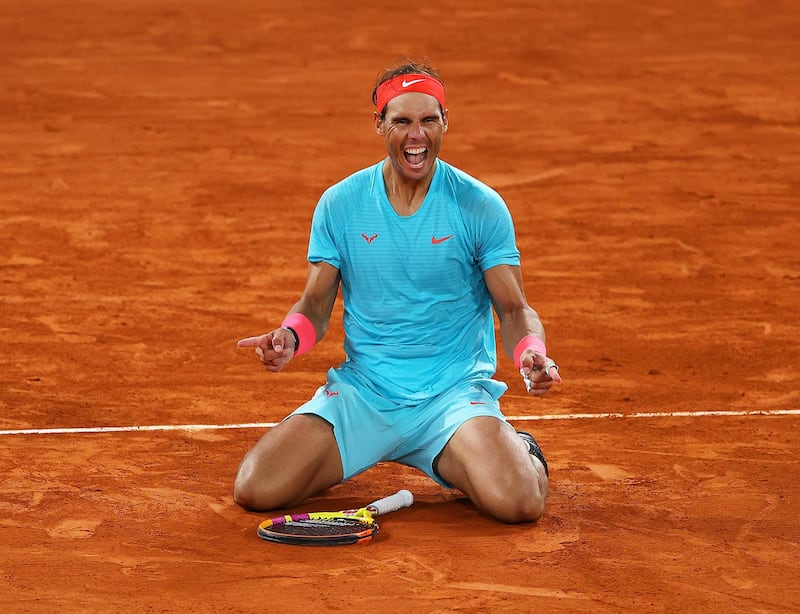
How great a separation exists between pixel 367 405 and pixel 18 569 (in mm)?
1496

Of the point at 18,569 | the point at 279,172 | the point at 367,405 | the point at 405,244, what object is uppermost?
the point at 279,172

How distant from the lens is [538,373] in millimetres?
5152

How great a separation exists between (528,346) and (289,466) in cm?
103

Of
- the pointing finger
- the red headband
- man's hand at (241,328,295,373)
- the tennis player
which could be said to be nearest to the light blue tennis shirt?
the tennis player

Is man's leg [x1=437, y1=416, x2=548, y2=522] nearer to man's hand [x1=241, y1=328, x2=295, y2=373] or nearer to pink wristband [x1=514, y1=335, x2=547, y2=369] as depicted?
pink wristband [x1=514, y1=335, x2=547, y2=369]

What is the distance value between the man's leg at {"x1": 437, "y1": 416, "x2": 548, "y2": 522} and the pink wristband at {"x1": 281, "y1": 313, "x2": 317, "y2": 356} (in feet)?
2.21

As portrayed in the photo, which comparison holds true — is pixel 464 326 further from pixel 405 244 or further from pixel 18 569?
pixel 18 569

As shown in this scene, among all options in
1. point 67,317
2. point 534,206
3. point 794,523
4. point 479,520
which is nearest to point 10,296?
point 67,317

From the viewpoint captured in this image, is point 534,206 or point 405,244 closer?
point 405,244

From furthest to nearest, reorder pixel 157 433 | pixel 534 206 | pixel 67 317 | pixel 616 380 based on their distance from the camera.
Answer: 1. pixel 534 206
2. pixel 67 317
3. pixel 616 380
4. pixel 157 433

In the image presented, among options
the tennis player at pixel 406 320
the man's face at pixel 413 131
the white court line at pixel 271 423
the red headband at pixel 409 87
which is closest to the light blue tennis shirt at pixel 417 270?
the tennis player at pixel 406 320

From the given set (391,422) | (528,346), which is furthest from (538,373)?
(391,422)

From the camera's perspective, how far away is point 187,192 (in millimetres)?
10930

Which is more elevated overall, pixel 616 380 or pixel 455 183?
pixel 455 183
